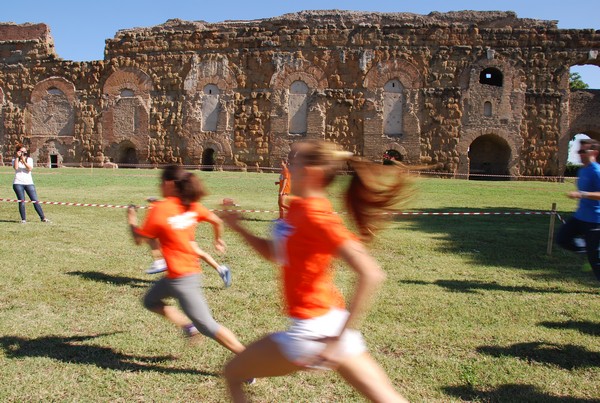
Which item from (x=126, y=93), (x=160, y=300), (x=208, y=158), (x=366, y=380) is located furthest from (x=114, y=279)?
(x=126, y=93)

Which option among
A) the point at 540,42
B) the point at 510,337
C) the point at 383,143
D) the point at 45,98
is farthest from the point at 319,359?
the point at 45,98

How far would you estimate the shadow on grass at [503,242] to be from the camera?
693 centimetres

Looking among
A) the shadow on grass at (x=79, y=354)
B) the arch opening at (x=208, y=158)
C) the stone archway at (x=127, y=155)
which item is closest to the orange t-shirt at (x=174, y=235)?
the shadow on grass at (x=79, y=354)

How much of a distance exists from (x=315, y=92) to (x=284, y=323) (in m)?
23.0

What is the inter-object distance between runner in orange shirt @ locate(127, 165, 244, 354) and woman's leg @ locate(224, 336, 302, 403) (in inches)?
34.5

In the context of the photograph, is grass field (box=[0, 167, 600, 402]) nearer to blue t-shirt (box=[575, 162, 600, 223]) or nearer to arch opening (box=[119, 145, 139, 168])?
blue t-shirt (box=[575, 162, 600, 223])

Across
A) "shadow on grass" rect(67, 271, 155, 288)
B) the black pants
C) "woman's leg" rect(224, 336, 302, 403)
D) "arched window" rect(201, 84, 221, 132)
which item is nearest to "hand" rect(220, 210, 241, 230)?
"woman's leg" rect(224, 336, 302, 403)

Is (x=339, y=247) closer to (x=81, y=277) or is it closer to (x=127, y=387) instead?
(x=127, y=387)

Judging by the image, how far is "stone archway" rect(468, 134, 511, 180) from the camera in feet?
87.5

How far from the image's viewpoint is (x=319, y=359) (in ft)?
6.86

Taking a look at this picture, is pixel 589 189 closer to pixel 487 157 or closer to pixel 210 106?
pixel 487 157

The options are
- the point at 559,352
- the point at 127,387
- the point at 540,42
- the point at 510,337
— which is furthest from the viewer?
the point at 540,42

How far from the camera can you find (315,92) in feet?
86.7

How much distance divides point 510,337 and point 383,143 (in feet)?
73.4
